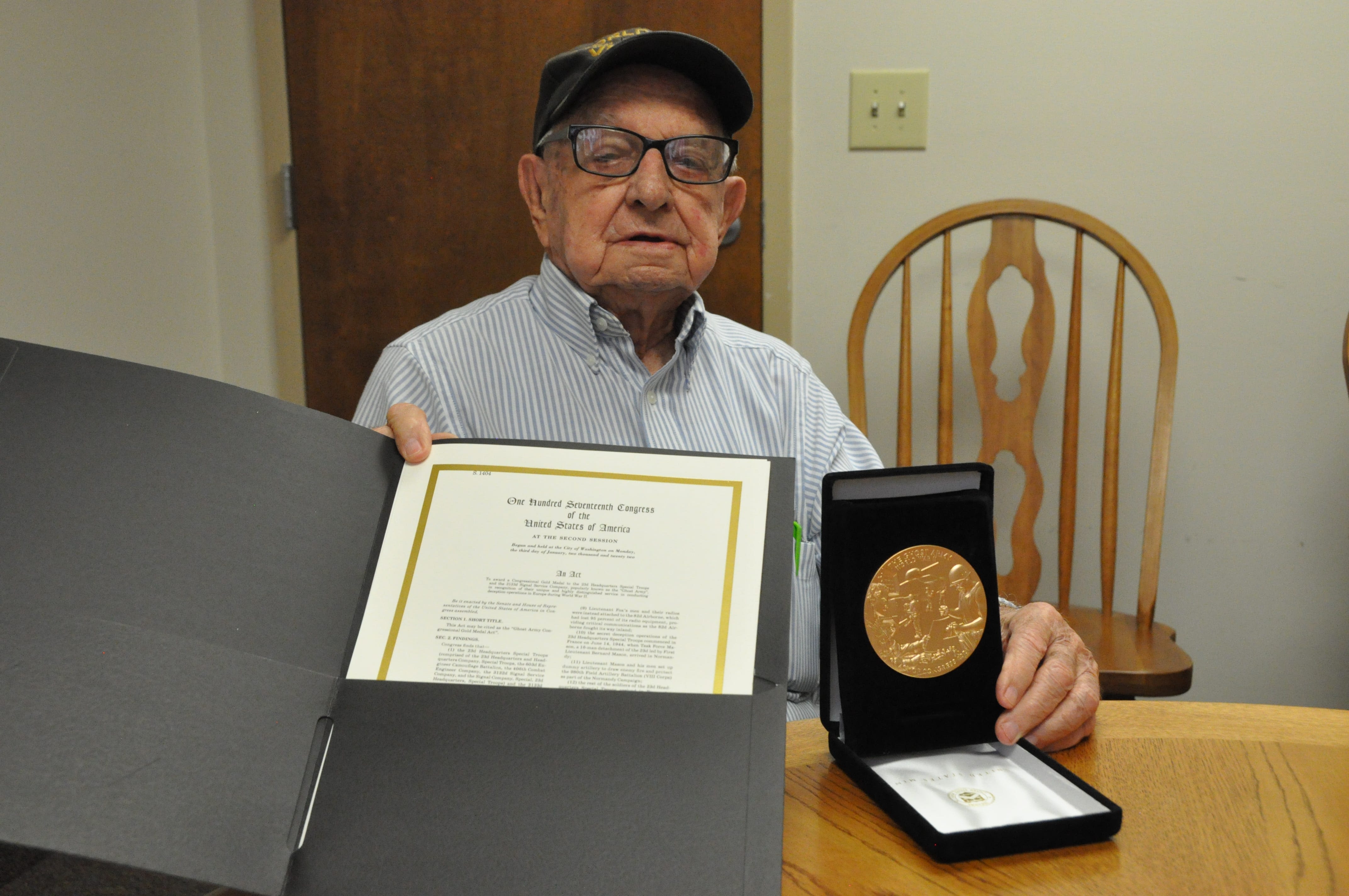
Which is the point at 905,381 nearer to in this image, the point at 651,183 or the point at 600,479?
the point at 651,183

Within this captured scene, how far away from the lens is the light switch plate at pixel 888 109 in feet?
5.18

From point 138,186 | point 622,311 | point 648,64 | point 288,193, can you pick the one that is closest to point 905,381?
point 622,311

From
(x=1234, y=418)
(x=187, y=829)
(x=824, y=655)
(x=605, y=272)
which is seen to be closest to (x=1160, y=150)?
(x=1234, y=418)

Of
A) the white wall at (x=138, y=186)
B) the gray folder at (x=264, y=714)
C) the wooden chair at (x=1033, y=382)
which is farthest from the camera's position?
the wooden chair at (x=1033, y=382)

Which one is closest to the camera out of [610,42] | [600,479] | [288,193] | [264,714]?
[264,714]

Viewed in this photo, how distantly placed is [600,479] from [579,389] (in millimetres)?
509

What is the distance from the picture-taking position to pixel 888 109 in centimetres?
159

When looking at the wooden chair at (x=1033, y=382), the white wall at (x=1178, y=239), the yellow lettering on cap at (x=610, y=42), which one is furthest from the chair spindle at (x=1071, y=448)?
the yellow lettering on cap at (x=610, y=42)

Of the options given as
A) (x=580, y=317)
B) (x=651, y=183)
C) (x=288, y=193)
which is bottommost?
(x=580, y=317)

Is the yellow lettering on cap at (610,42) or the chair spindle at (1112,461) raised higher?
the yellow lettering on cap at (610,42)

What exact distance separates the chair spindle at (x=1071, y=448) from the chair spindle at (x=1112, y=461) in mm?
47

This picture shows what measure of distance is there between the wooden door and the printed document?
1.14 m

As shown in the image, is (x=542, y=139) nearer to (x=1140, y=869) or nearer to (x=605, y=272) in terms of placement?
(x=605, y=272)

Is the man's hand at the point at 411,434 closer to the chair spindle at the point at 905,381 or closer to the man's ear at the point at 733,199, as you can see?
the man's ear at the point at 733,199
